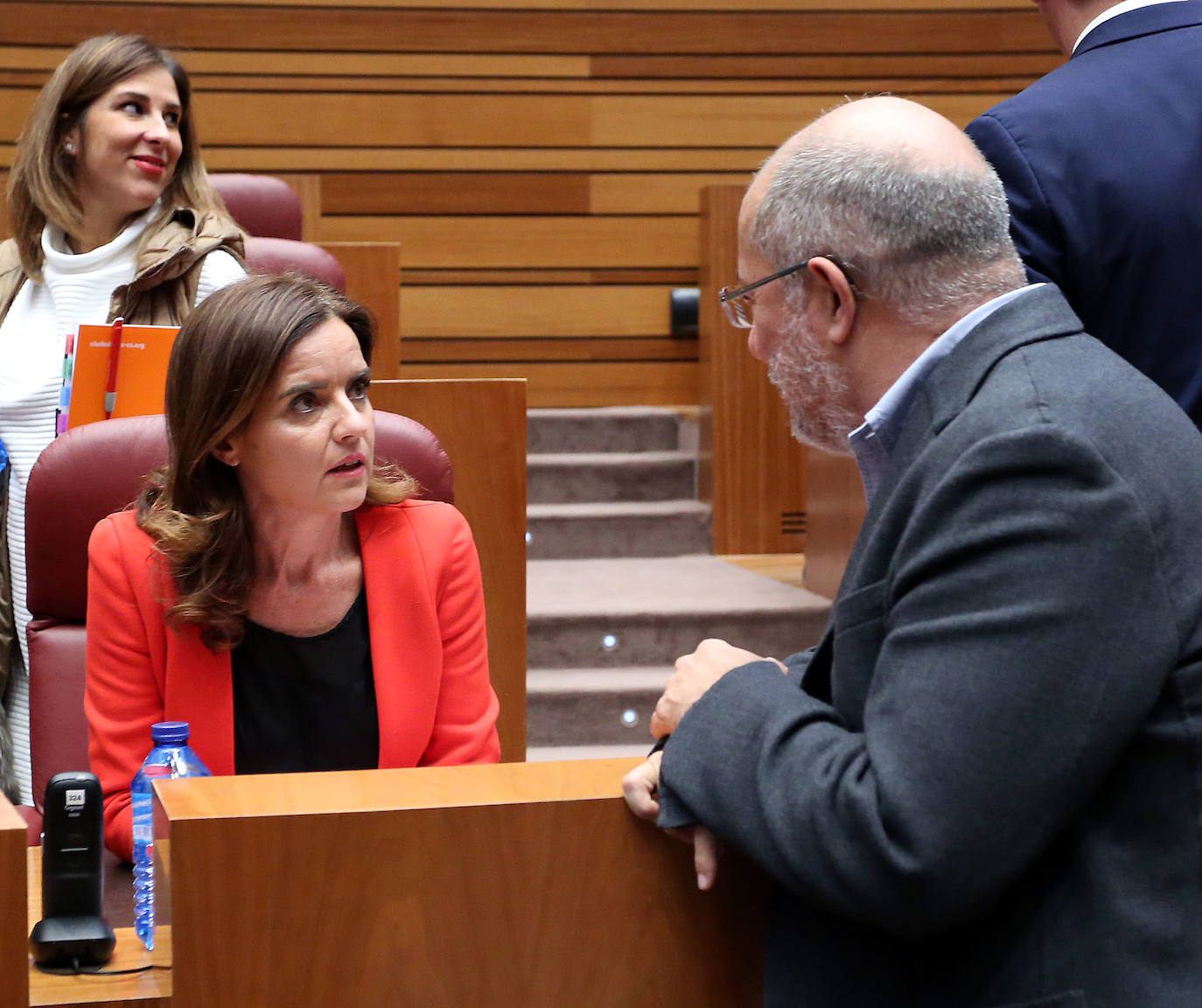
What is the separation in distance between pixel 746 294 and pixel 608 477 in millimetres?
2313

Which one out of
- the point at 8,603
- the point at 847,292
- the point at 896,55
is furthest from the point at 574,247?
the point at 847,292

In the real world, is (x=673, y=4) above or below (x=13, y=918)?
above

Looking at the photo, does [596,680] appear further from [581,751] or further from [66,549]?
[66,549]

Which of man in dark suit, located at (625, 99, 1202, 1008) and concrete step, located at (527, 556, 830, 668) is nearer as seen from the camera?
man in dark suit, located at (625, 99, 1202, 1008)

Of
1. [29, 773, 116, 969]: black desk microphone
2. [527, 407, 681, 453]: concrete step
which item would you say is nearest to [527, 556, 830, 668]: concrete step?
[527, 407, 681, 453]: concrete step

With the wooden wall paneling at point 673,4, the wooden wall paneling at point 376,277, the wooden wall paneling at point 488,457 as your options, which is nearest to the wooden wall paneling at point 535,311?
the wooden wall paneling at point 673,4

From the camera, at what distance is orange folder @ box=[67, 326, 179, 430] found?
144 cm

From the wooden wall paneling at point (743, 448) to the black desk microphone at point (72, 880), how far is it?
236cm

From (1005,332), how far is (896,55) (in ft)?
9.43

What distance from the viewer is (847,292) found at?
0.66m

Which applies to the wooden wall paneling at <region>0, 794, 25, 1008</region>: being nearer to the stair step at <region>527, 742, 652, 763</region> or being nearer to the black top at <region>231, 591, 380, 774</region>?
the black top at <region>231, 591, 380, 774</region>

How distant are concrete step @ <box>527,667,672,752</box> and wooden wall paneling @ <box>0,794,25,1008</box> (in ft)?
5.43

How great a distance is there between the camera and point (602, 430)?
3150 millimetres

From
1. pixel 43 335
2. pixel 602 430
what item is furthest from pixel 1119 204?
pixel 602 430
